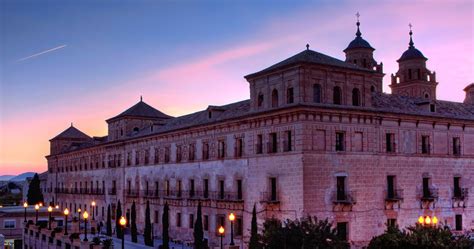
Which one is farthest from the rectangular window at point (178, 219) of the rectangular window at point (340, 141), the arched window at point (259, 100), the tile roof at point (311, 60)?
the rectangular window at point (340, 141)

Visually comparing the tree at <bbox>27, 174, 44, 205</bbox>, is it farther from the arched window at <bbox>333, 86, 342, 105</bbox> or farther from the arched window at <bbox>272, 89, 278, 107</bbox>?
the arched window at <bbox>333, 86, 342, 105</bbox>

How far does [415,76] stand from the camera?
5772cm

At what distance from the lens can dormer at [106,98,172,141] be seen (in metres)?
61.1

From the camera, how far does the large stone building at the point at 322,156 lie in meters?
33.2

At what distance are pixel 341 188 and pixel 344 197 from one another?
1.78 feet

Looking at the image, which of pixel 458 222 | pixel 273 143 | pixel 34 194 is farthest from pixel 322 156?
pixel 34 194

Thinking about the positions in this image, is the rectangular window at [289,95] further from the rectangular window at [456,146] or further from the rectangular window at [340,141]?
the rectangular window at [456,146]

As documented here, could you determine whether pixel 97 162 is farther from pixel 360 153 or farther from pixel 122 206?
pixel 360 153

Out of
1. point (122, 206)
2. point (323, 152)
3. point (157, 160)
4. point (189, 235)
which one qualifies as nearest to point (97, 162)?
point (122, 206)

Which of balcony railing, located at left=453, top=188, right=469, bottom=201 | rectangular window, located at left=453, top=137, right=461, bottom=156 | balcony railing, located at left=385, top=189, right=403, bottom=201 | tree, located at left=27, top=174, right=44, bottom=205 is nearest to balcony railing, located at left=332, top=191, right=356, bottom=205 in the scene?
balcony railing, located at left=385, top=189, right=403, bottom=201

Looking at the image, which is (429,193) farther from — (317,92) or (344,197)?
(317,92)

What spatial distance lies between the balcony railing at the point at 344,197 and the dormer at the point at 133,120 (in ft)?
97.0

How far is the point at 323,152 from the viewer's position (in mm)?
33250

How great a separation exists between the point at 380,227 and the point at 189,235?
15.3 m
